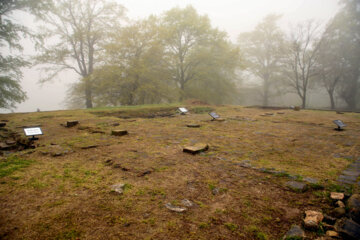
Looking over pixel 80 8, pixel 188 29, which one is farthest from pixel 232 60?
pixel 80 8

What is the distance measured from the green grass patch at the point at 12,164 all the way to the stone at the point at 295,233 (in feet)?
11.9

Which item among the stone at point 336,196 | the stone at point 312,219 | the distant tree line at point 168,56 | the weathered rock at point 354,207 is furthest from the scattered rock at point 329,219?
the distant tree line at point 168,56

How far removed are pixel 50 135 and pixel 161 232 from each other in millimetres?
5079

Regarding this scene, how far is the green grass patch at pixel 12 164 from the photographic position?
2.65 metres

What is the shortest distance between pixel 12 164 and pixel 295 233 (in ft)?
13.3

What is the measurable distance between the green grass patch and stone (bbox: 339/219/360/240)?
4047mm

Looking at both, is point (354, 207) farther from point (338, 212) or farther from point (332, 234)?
point (332, 234)

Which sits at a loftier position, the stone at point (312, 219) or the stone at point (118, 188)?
the stone at point (118, 188)

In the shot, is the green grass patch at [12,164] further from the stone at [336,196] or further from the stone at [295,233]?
the stone at [336,196]

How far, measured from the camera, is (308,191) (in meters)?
2.21

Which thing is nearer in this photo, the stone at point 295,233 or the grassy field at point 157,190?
the stone at point 295,233

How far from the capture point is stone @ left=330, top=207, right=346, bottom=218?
Answer: 173 cm

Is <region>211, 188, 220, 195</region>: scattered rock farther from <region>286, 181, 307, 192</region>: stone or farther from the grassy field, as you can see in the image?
<region>286, 181, 307, 192</region>: stone

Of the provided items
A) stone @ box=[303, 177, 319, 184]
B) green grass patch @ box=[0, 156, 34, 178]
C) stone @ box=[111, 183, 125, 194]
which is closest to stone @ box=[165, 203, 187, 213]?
stone @ box=[111, 183, 125, 194]
